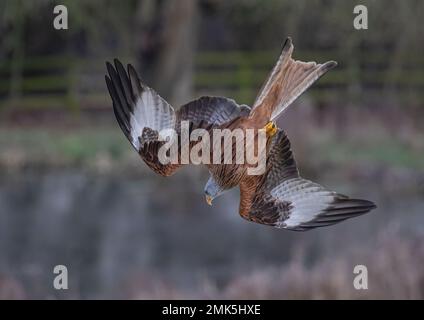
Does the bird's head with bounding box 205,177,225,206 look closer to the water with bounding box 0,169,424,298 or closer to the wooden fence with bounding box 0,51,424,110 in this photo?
the water with bounding box 0,169,424,298

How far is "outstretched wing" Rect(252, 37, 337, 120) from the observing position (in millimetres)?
1811

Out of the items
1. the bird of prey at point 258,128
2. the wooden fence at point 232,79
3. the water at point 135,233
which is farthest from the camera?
the wooden fence at point 232,79

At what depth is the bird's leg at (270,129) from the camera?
182 cm

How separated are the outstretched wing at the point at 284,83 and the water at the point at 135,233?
4.46 metres

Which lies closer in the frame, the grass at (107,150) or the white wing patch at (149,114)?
the white wing patch at (149,114)

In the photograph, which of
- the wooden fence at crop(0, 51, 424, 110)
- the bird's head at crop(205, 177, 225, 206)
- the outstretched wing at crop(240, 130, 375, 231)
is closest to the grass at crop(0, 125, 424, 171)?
the wooden fence at crop(0, 51, 424, 110)

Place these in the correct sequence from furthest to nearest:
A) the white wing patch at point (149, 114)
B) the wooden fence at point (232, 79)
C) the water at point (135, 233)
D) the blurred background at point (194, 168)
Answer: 1. the wooden fence at point (232, 79)
2. the water at point (135, 233)
3. the blurred background at point (194, 168)
4. the white wing patch at point (149, 114)

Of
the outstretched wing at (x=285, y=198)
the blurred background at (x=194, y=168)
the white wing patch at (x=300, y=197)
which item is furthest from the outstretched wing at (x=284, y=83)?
the blurred background at (x=194, y=168)

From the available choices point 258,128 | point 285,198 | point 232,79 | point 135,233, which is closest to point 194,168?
point 135,233

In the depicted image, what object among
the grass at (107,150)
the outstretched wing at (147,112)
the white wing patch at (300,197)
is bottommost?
the white wing patch at (300,197)

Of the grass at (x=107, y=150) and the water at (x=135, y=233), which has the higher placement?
the grass at (x=107, y=150)

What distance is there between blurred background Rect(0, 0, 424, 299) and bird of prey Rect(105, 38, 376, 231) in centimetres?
361

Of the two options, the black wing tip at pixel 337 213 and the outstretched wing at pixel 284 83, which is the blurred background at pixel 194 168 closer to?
the black wing tip at pixel 337 213
